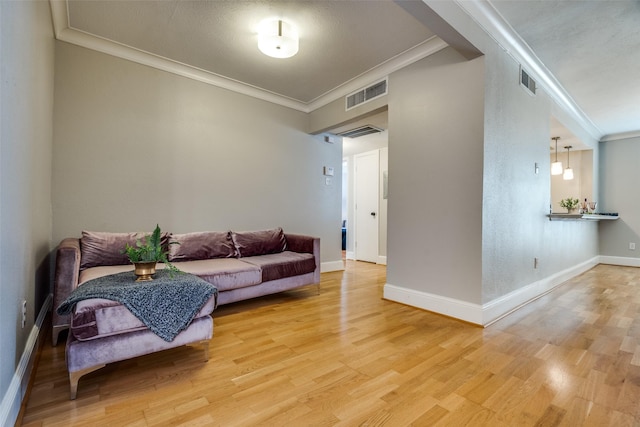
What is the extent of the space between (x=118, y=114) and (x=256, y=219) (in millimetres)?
1938

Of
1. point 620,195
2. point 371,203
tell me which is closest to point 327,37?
point 371,203

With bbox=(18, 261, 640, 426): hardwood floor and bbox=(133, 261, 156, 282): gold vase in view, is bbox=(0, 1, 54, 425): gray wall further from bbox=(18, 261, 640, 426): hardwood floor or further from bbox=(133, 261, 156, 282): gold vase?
bbox=(133, 261, 156, 282): gold vase

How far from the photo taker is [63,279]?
2.04 m

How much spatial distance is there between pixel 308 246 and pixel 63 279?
2276 millimetres

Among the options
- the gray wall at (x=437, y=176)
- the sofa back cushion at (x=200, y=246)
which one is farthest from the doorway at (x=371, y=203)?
the sofa back cushion at (x=200, y=246)

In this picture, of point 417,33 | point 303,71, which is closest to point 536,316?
point 417,33

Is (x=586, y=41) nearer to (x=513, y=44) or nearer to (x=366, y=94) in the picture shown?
(x=513, y=44)

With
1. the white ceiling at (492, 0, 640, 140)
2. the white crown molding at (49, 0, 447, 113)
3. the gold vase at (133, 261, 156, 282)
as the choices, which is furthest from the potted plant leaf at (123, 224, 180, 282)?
the white ceiling at (492, 0, 640, 140)

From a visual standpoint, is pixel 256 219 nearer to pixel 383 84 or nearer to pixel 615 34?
pixel 383 84

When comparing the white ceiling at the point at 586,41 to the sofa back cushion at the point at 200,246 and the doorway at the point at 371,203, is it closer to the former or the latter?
the doorway at the point at 371,203

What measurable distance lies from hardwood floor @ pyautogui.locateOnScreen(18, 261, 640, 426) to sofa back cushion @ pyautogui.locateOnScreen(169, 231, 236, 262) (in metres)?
0.77

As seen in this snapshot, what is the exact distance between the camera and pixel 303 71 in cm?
346

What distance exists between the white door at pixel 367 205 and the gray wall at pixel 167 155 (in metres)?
1.94

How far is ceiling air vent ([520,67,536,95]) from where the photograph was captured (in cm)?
313
